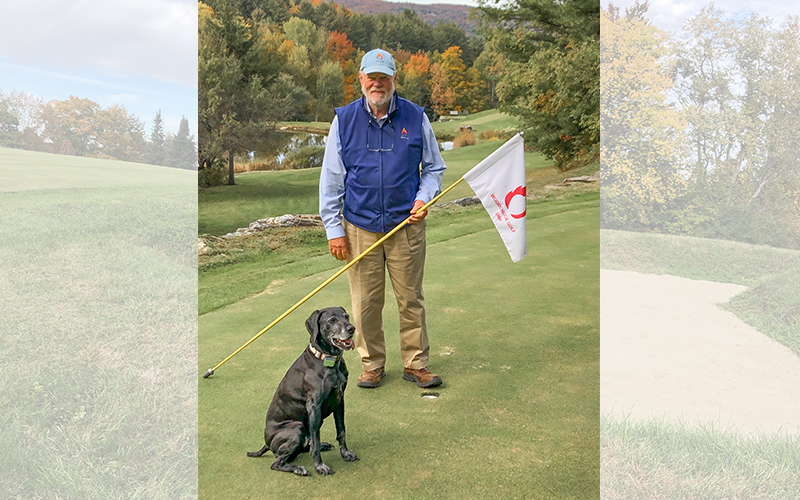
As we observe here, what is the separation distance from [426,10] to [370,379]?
45.7 ft

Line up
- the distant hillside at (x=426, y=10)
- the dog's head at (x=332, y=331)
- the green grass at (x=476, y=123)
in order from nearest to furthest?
the dog's head at (x=332, y=331) → the green grass at (x=476, y=123) → the distant hillside at (x=426, y=10)

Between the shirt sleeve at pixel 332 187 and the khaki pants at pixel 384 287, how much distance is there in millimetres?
133

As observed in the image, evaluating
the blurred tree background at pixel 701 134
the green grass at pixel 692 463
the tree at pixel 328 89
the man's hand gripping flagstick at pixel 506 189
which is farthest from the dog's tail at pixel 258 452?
the tree at pixel 328 89

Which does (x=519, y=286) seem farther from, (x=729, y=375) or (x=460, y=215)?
(x=460, y=215)

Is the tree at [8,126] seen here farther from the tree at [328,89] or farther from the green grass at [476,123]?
the green grass at [476,123]

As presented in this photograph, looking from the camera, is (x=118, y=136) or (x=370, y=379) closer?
(x=370, y=379)

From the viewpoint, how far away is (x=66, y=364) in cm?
425

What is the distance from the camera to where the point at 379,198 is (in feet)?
10.9

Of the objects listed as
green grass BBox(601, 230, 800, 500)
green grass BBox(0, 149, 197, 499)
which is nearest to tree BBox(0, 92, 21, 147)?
green grass BBox(0, 149, 197, 499)

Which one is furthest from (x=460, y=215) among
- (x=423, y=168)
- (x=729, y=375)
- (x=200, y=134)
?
(x=423, y=168)

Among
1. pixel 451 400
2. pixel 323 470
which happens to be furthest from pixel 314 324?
pixel 451 400

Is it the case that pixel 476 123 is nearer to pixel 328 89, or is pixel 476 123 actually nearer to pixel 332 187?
pixel 328 89

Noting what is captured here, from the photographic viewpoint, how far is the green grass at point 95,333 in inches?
118

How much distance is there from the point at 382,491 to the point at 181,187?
26.1 ft
